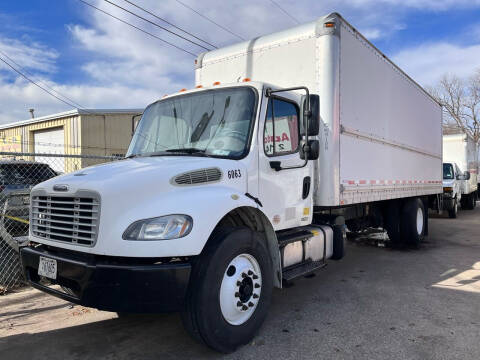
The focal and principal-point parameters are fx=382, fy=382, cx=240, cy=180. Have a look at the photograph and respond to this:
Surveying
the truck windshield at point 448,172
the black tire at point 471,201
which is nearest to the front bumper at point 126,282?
the truck windshield at point 448,172


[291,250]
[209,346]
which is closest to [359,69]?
[291,250]

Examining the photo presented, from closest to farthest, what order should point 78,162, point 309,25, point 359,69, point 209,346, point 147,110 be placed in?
point 209,346 → point 147,110 → point 309,25 → point 359,69 → point 78,162

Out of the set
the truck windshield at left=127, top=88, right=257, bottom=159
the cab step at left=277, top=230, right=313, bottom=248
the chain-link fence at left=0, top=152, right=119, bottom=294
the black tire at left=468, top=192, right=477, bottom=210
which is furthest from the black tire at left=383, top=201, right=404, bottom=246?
the black tire at left=468, top=192, right=477, bottom=210

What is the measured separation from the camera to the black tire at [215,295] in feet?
10.0

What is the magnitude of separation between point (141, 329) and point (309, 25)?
428 cm

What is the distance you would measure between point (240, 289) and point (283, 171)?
4.59 ft

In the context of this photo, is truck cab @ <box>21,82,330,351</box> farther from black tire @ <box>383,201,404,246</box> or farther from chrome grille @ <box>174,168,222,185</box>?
black tire @ <box>383,201,404,246</box>

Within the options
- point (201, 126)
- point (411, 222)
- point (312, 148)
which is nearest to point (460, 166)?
point (411, 222)

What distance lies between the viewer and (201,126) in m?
4.00

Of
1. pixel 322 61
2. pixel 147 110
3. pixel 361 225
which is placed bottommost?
pixel 361 225

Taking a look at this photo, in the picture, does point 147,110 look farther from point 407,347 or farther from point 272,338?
point 407,347

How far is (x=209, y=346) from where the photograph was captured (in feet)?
10.4

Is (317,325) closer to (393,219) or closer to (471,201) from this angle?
(393,219)

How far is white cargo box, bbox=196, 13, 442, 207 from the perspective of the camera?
495 centimetres
